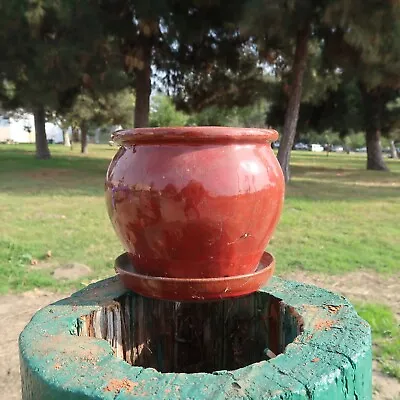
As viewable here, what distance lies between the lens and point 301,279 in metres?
4.07

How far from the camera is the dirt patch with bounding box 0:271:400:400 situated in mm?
2467

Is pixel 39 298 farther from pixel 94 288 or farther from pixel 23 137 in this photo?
pixel 23 137

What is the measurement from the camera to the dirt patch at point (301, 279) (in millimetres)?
2467

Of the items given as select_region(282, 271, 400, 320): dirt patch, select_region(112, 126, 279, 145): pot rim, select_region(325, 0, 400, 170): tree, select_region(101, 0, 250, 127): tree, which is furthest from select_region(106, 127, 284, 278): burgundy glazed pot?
select_region(101, 0, 250, 127): tree

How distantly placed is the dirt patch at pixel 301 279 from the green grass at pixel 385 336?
0.07 meters

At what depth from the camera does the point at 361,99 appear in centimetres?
1820

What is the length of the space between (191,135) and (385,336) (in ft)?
7.49

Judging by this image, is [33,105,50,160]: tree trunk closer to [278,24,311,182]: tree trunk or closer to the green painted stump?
[278,24,311,182]: tree trunk

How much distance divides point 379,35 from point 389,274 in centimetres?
640

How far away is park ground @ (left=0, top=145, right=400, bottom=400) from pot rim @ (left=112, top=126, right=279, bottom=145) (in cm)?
171

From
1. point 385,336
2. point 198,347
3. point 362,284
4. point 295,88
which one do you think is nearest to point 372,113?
point 295,88

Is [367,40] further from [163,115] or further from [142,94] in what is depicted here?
[163,115]

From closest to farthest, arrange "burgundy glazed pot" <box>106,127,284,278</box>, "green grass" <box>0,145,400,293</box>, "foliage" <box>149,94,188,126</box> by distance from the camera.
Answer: "burgundy glazed pot" <box>106,127,284,278</box> < "green grass" <box>0,145,400,293</box> < "foliage" <box>149,94,188,126</box>

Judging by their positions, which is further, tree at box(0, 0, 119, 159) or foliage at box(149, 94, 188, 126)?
foliage at box(149, 94, 188, 126)
